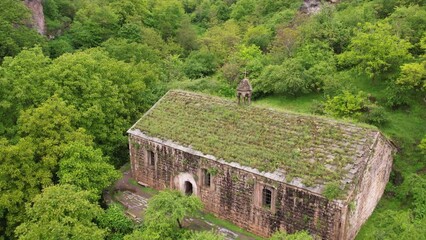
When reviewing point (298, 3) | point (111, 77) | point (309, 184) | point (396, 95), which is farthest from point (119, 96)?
point (298, 3)

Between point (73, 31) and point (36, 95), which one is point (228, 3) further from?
point (36, 95)

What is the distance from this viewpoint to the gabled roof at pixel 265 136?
20.0m

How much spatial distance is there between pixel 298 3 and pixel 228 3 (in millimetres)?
23958

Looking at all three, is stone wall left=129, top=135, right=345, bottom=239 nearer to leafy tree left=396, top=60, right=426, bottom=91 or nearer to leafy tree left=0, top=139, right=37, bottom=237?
leafy tree left=0, top=139, right=37, bottom=237

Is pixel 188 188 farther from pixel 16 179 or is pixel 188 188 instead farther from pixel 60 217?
pixel 16 179

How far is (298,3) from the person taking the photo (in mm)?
58906

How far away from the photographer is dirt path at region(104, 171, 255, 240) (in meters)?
22.5

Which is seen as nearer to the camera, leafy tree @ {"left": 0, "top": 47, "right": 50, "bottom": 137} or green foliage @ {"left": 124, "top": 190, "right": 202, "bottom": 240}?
green foliage @ {"left": 124, "top": 190, "right": 202, "bottom": 240}

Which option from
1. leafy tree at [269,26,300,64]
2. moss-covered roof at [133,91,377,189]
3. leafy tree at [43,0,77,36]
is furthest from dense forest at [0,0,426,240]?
moss-covered roof at [133,91,377,189]

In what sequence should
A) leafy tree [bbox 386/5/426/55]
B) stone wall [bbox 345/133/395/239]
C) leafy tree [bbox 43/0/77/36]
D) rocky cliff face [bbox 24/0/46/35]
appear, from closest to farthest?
stone wall [bbox 345/133/395/239] < leafy tree [bbox 386/5/426/55] < rocky cliff face [bbox 24/0/46/35] < leafy tree [bbox 43/0/77/36]

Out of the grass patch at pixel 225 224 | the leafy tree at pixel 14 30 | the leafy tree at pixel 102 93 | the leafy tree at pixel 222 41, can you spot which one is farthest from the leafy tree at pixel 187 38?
the grass patch at pixel 225 224

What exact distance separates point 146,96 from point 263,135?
516 inches

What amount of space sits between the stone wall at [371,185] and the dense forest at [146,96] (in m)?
0.78

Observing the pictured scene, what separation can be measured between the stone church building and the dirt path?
725mm
